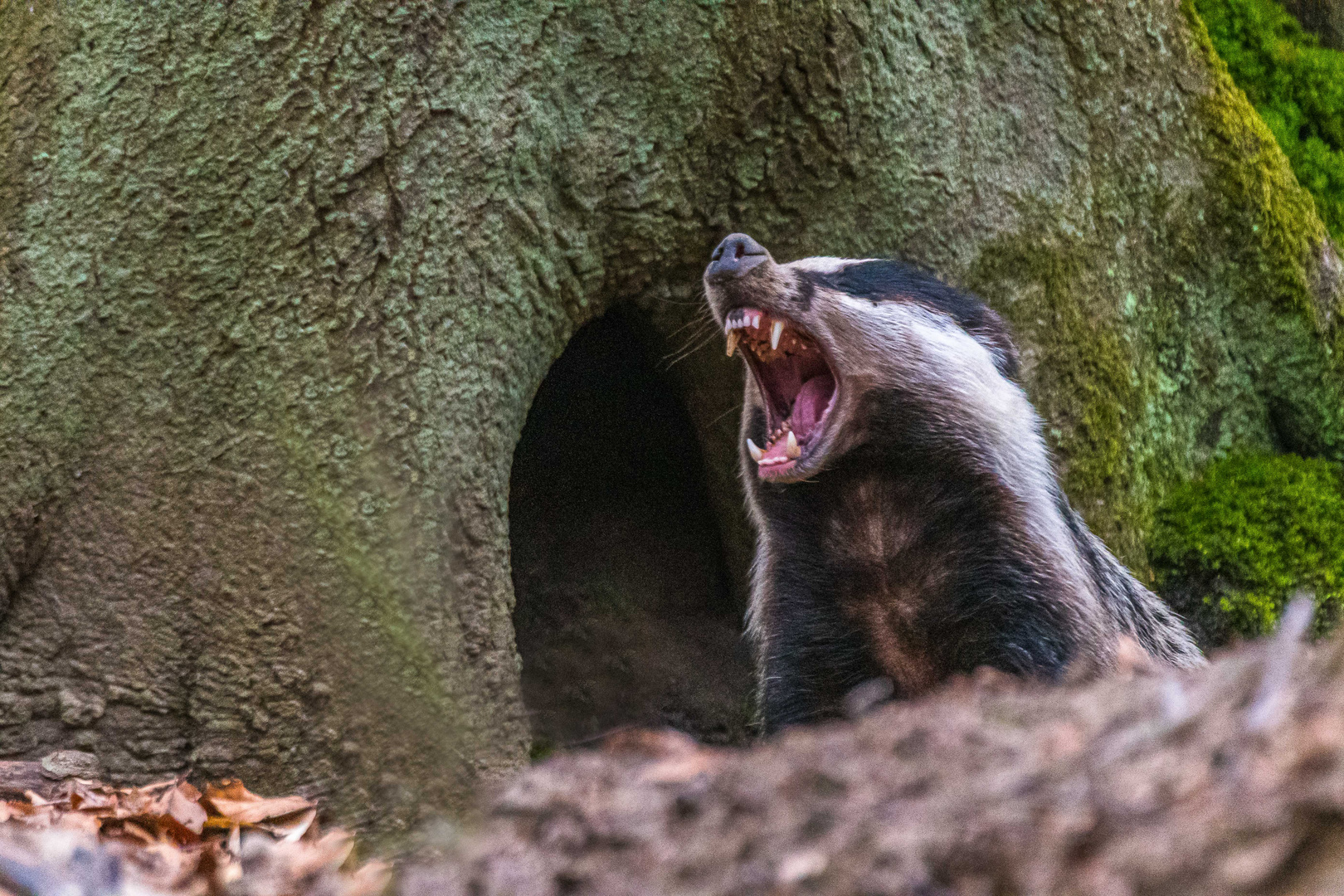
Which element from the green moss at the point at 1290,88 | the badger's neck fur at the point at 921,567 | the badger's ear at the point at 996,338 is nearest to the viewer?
the badger's neck fur at the point at 921,567

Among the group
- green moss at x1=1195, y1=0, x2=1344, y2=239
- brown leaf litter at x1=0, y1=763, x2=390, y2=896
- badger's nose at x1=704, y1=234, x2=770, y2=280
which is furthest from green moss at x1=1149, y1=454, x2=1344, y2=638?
brown leaf litter at x1=0, y1=763, x2=390, y2=896

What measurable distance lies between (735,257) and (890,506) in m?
0.88

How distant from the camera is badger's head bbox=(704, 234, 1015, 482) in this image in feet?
12.4

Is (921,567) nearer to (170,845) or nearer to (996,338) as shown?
(996,338)

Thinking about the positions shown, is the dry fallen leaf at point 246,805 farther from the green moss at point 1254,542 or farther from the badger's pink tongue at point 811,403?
the green moss at point 1254,542

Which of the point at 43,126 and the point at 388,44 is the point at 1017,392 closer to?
the point at 388,44

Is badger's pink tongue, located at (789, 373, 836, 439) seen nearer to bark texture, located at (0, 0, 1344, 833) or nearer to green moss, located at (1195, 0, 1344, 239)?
bark texture, located at (0, 0, 1344, 833)

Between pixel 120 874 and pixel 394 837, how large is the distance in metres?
1.64

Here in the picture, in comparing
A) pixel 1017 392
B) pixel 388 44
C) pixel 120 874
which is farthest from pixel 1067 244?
pixel 120 874

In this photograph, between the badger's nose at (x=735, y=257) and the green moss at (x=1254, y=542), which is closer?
the badger's nose at (x=735, y=257)

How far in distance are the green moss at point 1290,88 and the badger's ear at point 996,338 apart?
2677 mm

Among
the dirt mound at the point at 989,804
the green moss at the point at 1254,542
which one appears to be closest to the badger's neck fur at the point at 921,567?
the green moss at the point at 1254,542

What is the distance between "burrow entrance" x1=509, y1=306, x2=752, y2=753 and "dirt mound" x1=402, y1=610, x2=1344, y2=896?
12.4 ft

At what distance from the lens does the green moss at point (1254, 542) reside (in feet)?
16.2
